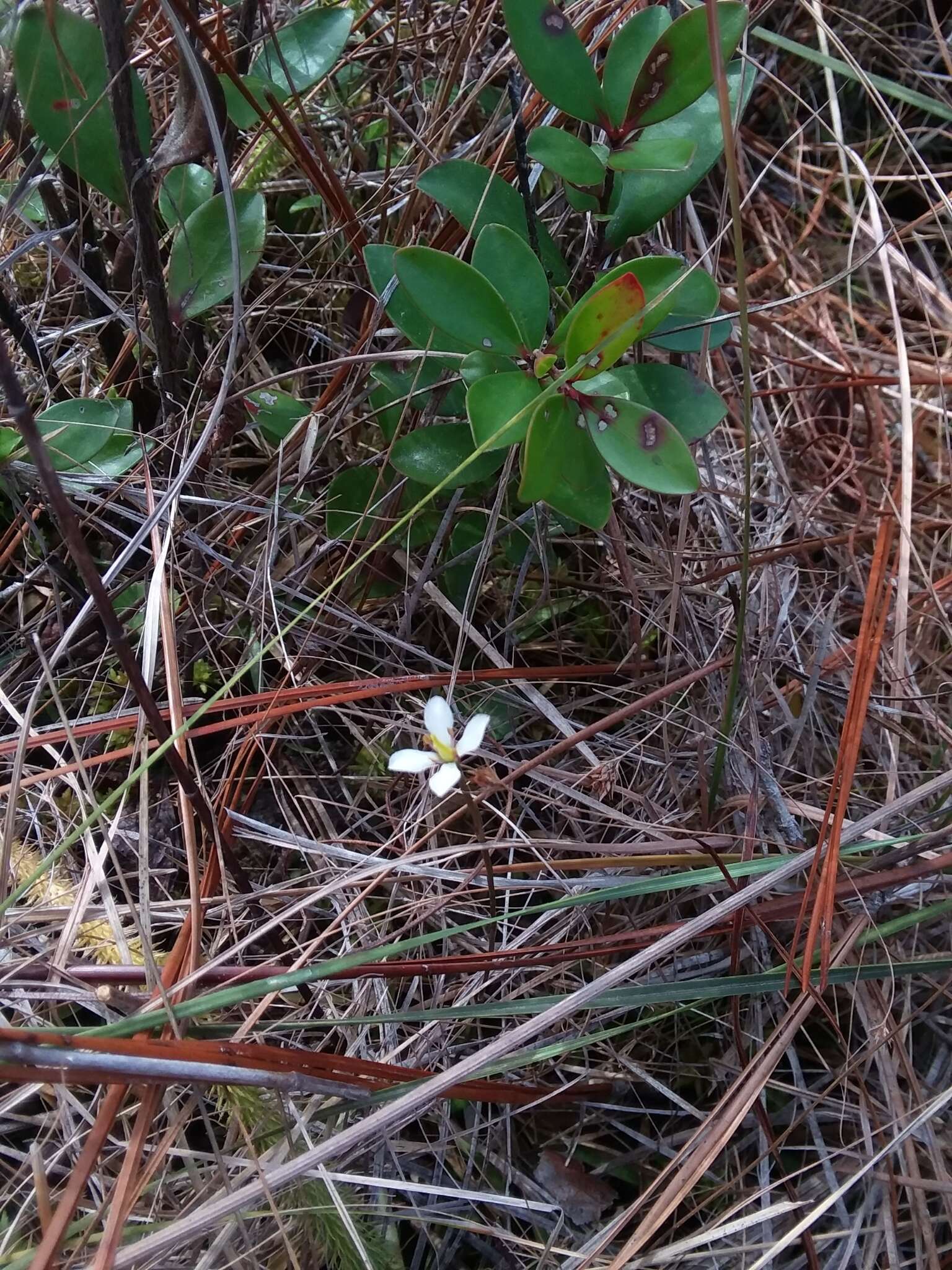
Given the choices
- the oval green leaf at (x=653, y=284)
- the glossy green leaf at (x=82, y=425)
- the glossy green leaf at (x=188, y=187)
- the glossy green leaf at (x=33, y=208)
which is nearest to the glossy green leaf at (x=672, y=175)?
the oval green leaf at (x=653, y=284)

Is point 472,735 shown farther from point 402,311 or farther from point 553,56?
point 553,56

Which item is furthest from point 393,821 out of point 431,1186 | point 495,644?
point 431,1186

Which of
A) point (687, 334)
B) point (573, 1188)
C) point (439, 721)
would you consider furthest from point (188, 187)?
point (573, 1188)

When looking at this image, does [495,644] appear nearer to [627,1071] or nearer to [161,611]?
[161,611]

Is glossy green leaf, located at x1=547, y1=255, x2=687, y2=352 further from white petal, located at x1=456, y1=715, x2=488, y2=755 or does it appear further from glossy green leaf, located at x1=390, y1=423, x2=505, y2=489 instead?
white petal, located at x1=456, y1=715, x2=488, y2=755

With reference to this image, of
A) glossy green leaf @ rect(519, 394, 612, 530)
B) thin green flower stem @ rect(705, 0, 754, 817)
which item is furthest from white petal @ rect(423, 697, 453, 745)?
thin green flower stem @ rect(705, 0, 754, 817)

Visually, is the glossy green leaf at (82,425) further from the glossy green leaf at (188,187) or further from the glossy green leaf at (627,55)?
the glossy green leaf at (627,55)
